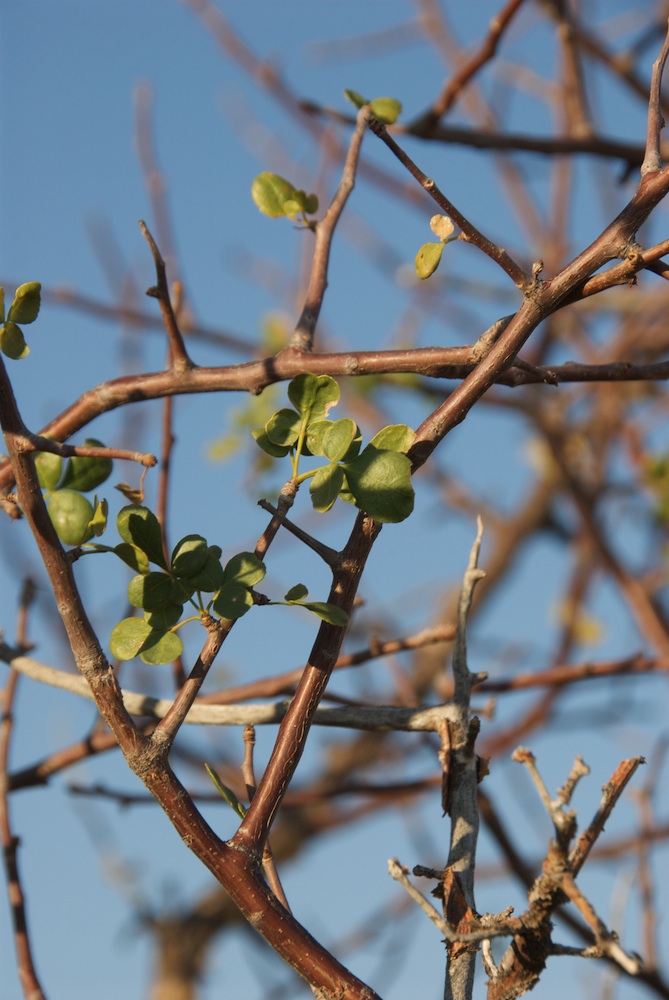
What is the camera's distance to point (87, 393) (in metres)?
0.65

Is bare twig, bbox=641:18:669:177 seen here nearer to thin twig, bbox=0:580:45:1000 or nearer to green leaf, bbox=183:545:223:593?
green leaf, bbox=183:545:223:593

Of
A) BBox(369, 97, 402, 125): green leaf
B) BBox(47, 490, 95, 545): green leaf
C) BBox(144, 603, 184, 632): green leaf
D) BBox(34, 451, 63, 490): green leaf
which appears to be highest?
BBox(369, 97, 402, 125): green leaf

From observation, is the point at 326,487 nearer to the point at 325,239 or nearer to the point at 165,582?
the point at 165,582

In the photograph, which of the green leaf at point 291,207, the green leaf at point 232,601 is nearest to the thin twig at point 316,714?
the green leaf at point 232,601

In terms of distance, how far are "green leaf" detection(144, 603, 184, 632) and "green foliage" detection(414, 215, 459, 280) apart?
22 cm

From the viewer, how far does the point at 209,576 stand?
465mm

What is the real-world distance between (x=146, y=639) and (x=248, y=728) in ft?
0.32

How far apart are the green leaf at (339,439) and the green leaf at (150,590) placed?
0.34 feet

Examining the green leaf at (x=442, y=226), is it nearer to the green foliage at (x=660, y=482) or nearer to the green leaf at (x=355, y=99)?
the green leaf at (x=355, y=99)

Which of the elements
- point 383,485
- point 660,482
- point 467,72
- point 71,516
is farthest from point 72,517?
point 660,482

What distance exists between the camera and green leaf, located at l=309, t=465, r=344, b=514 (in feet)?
1.52

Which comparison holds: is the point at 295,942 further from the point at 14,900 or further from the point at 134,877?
the point at 134,877

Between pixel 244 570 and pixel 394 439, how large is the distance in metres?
0.10

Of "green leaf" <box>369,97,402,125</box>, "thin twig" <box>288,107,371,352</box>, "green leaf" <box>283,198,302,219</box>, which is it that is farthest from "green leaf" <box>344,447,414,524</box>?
"green leaf" <box>369,97,402,125</box>
